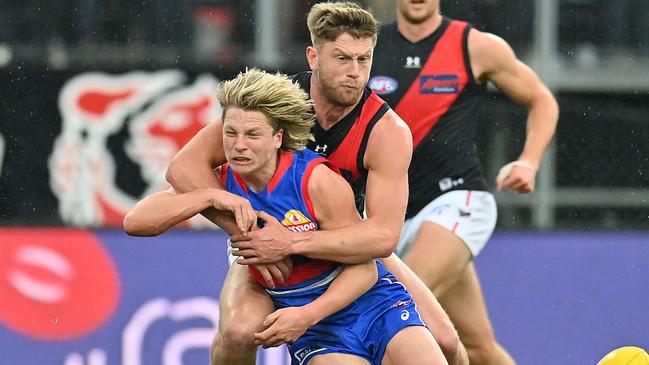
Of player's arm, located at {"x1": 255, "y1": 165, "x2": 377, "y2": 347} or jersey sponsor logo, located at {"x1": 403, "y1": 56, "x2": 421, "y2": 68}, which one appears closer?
player's arm, located at {"x1": 255, "y1": 165, "x2": 377, "y2": 347}

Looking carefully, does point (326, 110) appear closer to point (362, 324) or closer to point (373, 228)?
point (373, 228)

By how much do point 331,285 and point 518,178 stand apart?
1890 millimetres

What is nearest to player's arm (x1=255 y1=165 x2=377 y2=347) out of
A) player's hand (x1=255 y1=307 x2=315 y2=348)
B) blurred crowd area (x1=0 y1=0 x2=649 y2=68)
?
player's hand (x1=255 y1=307 x2=315 y2=348)

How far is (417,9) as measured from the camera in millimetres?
7469

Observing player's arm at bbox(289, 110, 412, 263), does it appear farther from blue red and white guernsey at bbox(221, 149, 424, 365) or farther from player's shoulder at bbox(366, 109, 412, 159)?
blue red and white guernsey at bbox(221, 149, 424, 365)

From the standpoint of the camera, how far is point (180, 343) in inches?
330

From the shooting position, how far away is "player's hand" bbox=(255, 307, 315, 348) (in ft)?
17.7

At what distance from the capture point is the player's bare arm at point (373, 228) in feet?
17.8

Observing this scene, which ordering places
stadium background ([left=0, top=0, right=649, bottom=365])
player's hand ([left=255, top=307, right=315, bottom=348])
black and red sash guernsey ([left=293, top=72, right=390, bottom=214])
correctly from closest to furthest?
player's hand ([left=255, top=307, right=315, bottom=348])
black and red sash guernsey ([left=293, top=72, right=390, bottom=214])
stadium background ([left=0, top=0, right=649, bottom=365])

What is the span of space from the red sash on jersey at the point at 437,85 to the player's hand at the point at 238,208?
2118 mm

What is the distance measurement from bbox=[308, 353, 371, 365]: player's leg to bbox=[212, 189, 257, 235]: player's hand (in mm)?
566

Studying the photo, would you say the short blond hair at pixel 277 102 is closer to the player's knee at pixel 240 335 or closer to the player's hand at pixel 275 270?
the player's hand at pixel 275 270

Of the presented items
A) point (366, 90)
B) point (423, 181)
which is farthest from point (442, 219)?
point (366, 90)

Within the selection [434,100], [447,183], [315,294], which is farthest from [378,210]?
[434,100]
